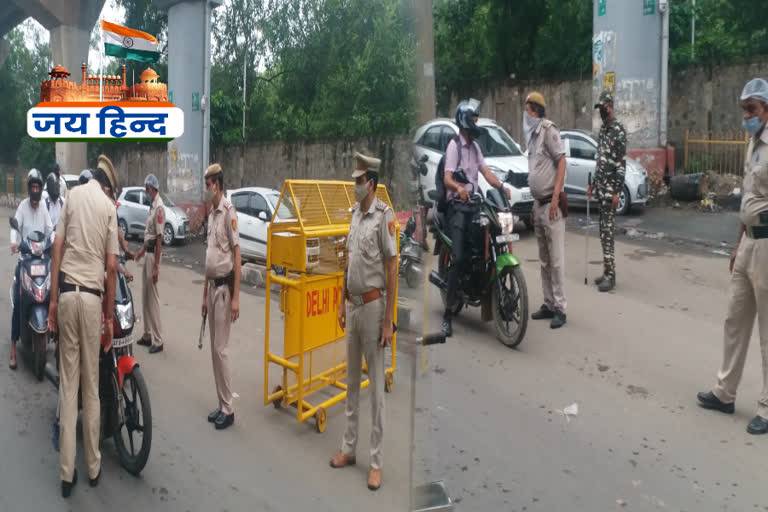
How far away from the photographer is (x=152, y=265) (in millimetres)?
3342

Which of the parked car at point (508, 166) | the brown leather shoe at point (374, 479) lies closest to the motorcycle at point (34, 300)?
the brown leather shoe at point (374, 479)

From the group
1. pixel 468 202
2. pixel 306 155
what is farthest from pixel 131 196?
pixel 468 202

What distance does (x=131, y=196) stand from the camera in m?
3.14

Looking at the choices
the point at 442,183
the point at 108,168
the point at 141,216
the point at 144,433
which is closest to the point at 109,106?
the point at 108,168

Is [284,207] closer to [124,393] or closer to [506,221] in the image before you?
[124,393]

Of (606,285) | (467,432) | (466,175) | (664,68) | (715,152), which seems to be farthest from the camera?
(715,152)

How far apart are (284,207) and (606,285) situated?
3684 mm

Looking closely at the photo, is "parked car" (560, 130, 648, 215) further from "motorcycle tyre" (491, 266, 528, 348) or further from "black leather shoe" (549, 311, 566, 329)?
"motorcycle tyre" (491, 266, 528, 348)

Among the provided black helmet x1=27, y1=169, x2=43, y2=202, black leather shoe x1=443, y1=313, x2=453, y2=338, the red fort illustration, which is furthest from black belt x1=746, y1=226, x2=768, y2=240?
black helmet x1=27, y1=169, x2=43, y2=202

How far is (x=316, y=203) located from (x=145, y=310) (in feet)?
3.26

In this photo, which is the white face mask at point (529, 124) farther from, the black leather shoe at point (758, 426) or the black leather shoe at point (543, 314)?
the black leather shoe at point (758, 426)

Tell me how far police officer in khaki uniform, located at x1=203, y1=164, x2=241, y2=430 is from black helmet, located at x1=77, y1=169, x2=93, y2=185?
38.8 inches

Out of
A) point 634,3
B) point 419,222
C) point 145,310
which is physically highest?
point 634,3

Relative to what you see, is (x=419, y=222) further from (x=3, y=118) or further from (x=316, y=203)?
(x=316, y=203)
